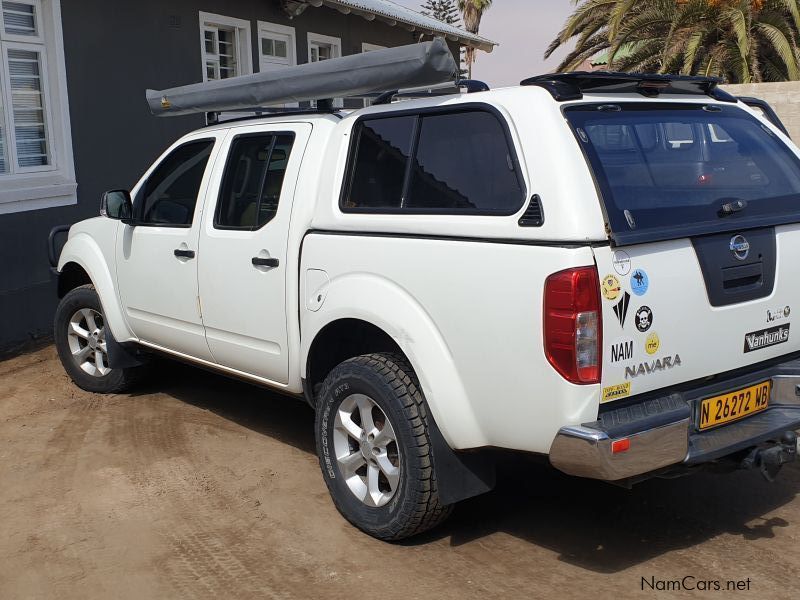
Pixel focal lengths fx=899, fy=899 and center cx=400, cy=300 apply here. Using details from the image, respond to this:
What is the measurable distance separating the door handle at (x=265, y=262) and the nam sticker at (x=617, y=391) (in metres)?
1.93

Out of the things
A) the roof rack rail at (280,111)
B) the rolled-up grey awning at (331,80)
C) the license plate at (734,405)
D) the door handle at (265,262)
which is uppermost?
the rolled-up grey awning at (331,80)

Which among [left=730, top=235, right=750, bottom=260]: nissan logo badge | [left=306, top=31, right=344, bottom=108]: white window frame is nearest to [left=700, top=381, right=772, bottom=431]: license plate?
[left=730, top=235, right=750, bottom=260]: nissan logo badge

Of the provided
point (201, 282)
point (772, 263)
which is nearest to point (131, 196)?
point (201, 282)

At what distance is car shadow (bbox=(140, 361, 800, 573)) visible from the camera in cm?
397

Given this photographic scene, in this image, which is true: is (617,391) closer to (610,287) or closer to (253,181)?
(610,287)

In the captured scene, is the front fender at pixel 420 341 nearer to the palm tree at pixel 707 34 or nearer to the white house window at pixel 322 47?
the white house window at pixel 322 47

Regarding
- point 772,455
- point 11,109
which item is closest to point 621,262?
point 772,455

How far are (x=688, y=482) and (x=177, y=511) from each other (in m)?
2.62

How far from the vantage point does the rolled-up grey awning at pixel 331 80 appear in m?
4.01

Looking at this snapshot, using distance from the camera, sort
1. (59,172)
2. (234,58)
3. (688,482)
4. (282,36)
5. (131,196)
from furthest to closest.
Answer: (282,36)
(234,58)
(59,172)
(131,196)
(688,482)

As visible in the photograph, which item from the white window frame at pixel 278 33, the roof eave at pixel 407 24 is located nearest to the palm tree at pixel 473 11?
the roof eave at pixel 407 24

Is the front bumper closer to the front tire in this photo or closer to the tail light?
the tail light

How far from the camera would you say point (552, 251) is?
327 cm

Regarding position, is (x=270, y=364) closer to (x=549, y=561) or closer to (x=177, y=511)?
(x=177, y=511)
